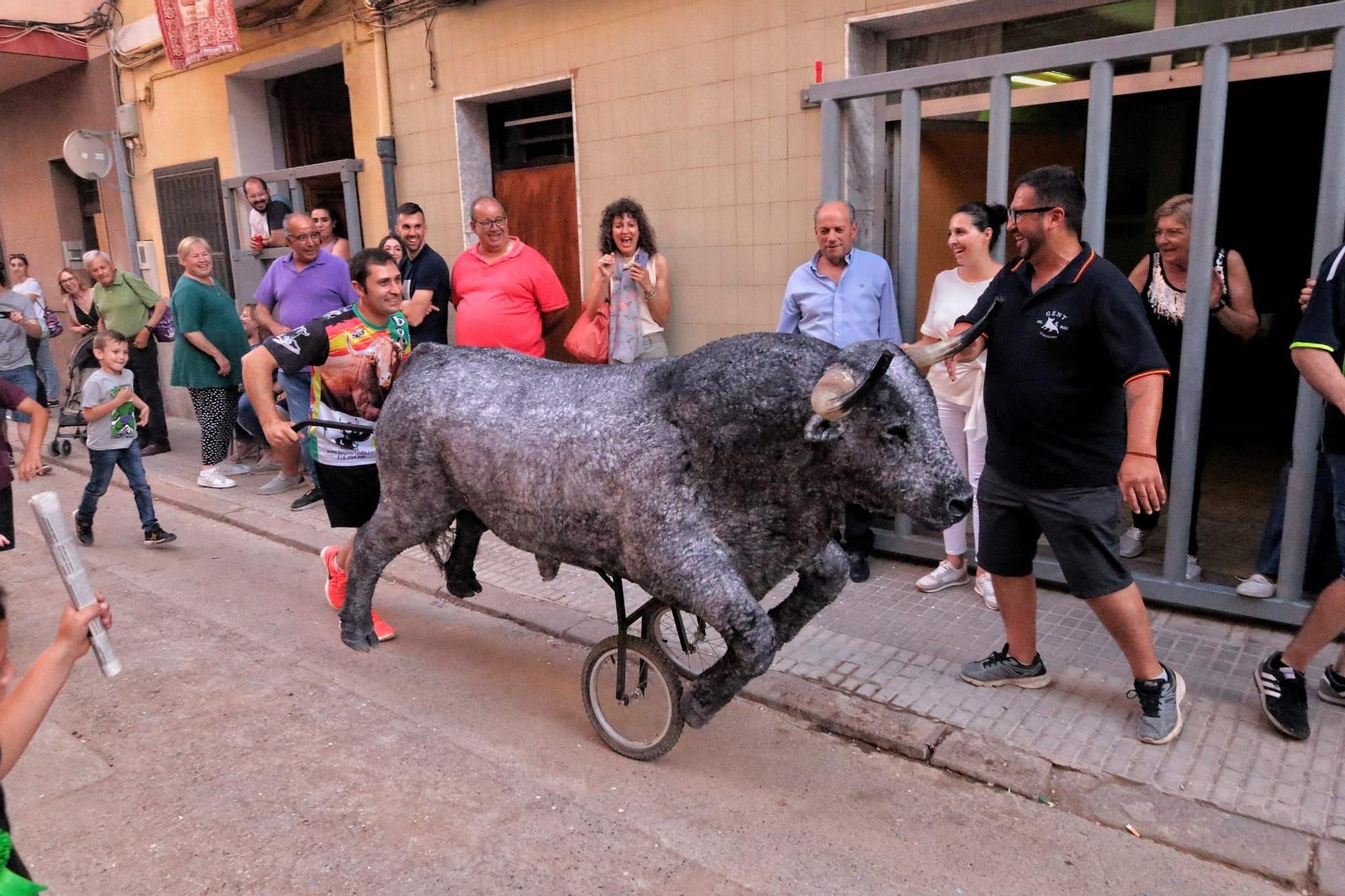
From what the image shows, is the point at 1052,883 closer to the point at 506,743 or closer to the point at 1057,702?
the point at 1057,702

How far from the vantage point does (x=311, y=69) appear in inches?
388

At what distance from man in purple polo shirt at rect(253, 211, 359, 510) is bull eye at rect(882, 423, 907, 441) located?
503 centimetres

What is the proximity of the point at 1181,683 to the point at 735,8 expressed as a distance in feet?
15.1

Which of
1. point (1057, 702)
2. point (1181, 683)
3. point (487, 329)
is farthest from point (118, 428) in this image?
point (1181, 683)

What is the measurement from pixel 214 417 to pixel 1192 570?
7.43 m

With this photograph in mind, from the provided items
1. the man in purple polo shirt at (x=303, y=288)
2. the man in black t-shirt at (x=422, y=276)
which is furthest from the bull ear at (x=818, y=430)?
the man in purple polo shirt at (x=303, y=288)

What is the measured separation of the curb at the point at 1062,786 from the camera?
2.90m

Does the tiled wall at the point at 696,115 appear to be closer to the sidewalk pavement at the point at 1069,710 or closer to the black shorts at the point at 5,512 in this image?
the sidewalk pavement at the point at 1069,710

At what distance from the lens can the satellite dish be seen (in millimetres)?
10211

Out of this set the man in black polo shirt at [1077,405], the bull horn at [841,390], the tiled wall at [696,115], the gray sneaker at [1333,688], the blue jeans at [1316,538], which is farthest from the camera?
the tiled wall at [696,115]

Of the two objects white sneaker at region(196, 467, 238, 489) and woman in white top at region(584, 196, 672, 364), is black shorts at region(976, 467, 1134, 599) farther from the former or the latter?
white sneaker at region(196, 467, 238, 489)

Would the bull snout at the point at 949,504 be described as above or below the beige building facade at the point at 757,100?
below

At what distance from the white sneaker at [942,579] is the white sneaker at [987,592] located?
157 millimetres

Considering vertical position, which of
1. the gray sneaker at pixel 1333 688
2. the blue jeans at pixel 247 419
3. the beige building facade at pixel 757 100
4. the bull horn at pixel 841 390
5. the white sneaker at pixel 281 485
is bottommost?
the white sneaker at pixel 281 485
